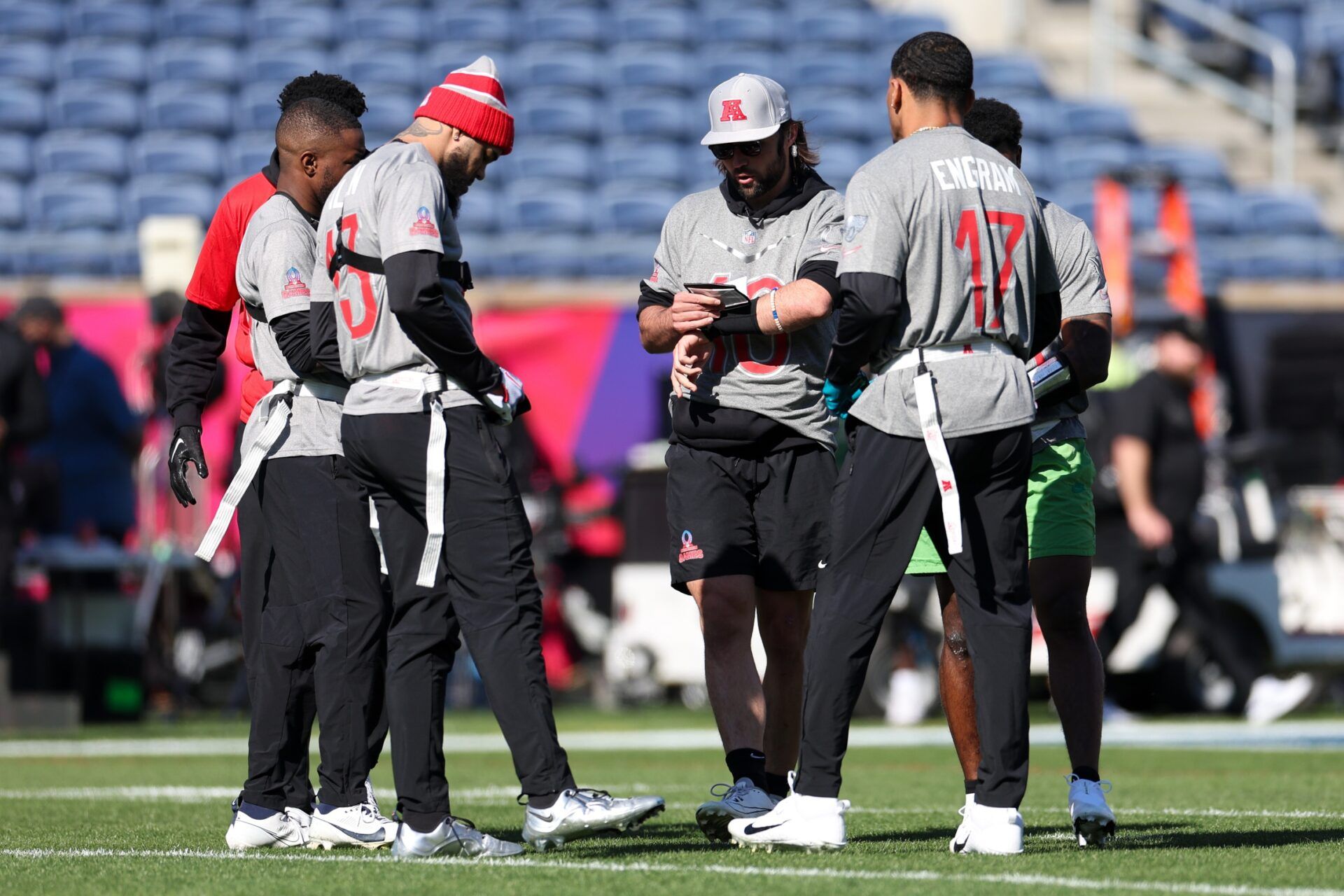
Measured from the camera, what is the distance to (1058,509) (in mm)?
5902

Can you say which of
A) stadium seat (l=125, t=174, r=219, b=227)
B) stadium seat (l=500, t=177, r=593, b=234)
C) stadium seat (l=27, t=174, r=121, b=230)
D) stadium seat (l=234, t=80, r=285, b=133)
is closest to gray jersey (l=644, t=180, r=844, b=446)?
stadium seat (l=500, t=177, r=593, b=234)

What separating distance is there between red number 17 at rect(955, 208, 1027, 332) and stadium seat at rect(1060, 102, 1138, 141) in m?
14.6

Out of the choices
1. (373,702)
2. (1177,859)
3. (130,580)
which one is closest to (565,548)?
(130,580)

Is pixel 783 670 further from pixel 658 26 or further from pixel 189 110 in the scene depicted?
pixel 658 26

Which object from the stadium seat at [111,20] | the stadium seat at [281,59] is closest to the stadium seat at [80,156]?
the stadium seat at [281,59]

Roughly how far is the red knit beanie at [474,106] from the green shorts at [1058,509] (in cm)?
167

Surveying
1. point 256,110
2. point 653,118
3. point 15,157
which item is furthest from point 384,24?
point 15,157

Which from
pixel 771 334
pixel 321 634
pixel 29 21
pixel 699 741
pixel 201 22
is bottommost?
pixel 699 741

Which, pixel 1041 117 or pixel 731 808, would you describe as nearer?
pixel 731 808

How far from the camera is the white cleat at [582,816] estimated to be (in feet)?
17.3

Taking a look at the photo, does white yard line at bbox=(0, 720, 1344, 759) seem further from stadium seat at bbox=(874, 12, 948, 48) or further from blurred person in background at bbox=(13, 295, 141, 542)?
stadium seat at bbox=(874, 12, 948, 48)

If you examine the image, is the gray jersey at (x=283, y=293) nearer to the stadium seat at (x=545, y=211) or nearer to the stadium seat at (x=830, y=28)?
the stadium seat at (x=545, y=211)

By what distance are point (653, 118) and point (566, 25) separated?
1884mm

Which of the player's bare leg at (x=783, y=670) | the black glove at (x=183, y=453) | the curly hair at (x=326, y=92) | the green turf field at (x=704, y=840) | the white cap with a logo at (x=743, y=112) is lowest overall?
the green turf field at (x=704, y=840)
